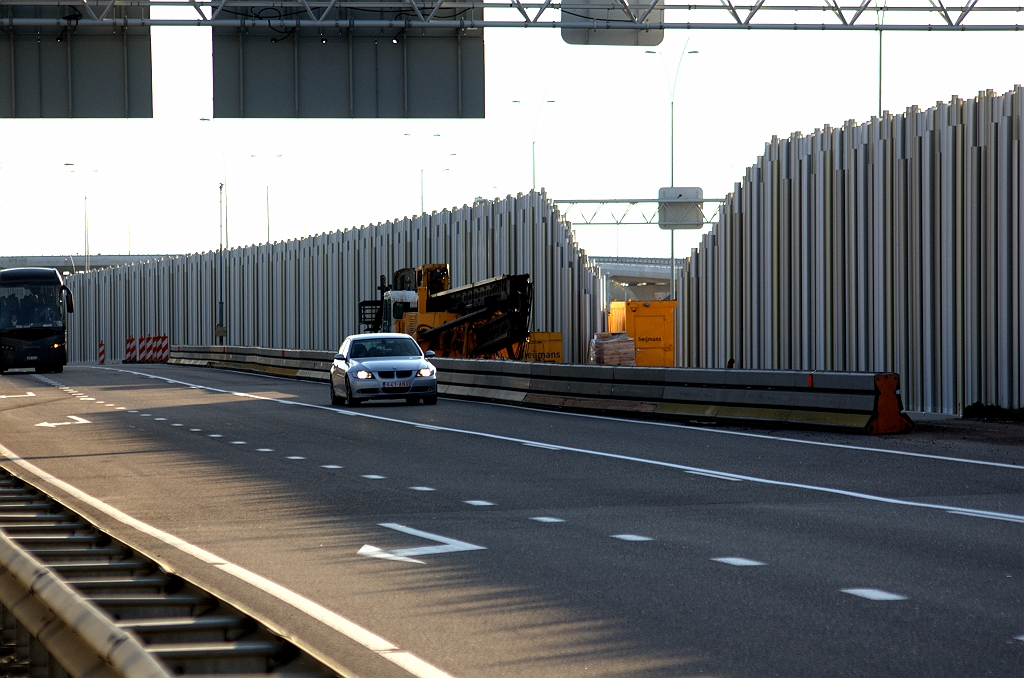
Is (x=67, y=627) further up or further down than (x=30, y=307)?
further down

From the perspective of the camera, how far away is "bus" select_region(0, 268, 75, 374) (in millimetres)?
50875

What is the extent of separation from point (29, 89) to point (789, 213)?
15030 millimetres

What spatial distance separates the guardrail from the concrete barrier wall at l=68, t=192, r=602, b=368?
12.6 meters

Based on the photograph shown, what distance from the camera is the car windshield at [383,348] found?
28.4 meters

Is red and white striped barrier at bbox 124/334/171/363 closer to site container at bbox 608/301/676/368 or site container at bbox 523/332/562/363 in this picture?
site container at bbox 608/301/676/368

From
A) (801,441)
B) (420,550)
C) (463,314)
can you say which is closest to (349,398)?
(801,441)

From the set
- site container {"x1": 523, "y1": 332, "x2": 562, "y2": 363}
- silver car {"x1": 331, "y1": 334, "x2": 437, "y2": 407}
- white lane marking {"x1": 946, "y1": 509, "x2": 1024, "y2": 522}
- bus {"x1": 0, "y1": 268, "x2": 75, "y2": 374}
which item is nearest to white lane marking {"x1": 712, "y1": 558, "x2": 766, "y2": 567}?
white lane marking {"x1": 946, "y1": 509, "x2": 1024, "y2": 522}

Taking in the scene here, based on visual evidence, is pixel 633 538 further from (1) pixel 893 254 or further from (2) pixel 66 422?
(2) pixel 66 422

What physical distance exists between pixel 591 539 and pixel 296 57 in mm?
19705

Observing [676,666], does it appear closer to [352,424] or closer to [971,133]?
[352,424]

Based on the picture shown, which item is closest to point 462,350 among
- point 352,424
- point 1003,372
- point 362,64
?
point 362,64

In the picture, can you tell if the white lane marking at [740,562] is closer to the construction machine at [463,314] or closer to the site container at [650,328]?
the construction machine at [463,314]

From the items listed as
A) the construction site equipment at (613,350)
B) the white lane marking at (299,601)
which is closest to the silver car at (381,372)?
the construction site equipment at (613,350)

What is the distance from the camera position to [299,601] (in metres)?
7.86
